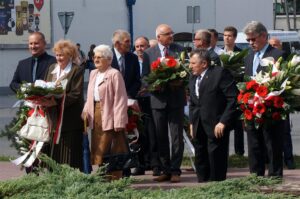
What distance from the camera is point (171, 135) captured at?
12086mm

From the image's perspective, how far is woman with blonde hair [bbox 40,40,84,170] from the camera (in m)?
10.7

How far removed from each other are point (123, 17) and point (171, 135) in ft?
113

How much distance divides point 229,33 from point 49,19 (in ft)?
99.1

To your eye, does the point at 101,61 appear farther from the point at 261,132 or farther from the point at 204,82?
the point at 261,132

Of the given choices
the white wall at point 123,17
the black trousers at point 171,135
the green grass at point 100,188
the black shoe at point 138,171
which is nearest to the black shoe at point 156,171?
the black shoe at point 138,171

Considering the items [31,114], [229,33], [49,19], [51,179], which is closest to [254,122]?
[31,114]

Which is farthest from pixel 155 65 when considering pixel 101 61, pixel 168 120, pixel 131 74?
pixel 101 61

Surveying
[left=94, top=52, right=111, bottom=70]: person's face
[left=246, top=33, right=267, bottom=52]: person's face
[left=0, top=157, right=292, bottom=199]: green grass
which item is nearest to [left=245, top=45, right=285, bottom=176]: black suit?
[left=246, top=33, right=267, bottom=52]: person's face

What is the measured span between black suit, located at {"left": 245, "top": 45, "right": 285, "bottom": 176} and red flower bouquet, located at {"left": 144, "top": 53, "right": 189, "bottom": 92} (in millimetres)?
1008

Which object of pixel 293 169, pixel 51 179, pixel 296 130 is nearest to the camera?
pixel 51 179

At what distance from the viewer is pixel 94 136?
11070mm

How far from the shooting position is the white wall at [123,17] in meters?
43.5

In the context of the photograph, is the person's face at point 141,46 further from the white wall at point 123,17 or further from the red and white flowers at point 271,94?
the white wall at point 123,17

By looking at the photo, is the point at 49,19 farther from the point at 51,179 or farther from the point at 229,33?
the point at 51,179
